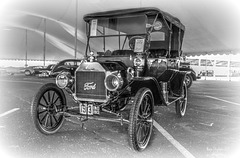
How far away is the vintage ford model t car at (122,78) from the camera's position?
3.25 metres

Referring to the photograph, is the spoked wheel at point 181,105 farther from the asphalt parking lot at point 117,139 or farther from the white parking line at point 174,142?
the white parking line at point 174,142

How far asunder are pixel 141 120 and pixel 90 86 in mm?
956

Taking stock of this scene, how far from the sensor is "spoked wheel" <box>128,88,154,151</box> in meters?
2.79

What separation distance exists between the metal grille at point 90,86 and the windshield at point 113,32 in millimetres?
1168

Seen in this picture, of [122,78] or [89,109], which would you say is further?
[122,78]

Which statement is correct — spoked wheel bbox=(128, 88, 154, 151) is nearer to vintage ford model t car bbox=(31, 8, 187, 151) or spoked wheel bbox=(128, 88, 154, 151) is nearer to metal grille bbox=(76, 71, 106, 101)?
vintage ford model t car bbox=(31, 8, 187, 151)

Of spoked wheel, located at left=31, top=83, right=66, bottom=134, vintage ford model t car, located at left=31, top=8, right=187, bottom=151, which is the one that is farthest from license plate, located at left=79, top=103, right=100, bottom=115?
spoked wheel, located at left=31, top=83, right=66, bottom=134

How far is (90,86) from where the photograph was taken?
3455mm

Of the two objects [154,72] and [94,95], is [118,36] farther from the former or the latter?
[94,95]

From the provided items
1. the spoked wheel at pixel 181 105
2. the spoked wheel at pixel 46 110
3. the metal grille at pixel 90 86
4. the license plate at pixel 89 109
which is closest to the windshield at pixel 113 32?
the metal grille at pixel 90 86

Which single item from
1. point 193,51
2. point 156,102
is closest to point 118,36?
point 156,102

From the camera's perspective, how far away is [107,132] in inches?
148

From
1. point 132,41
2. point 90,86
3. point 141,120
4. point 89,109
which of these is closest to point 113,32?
point 132,41

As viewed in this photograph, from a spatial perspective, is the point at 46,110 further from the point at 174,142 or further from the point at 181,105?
the point at 181,105
